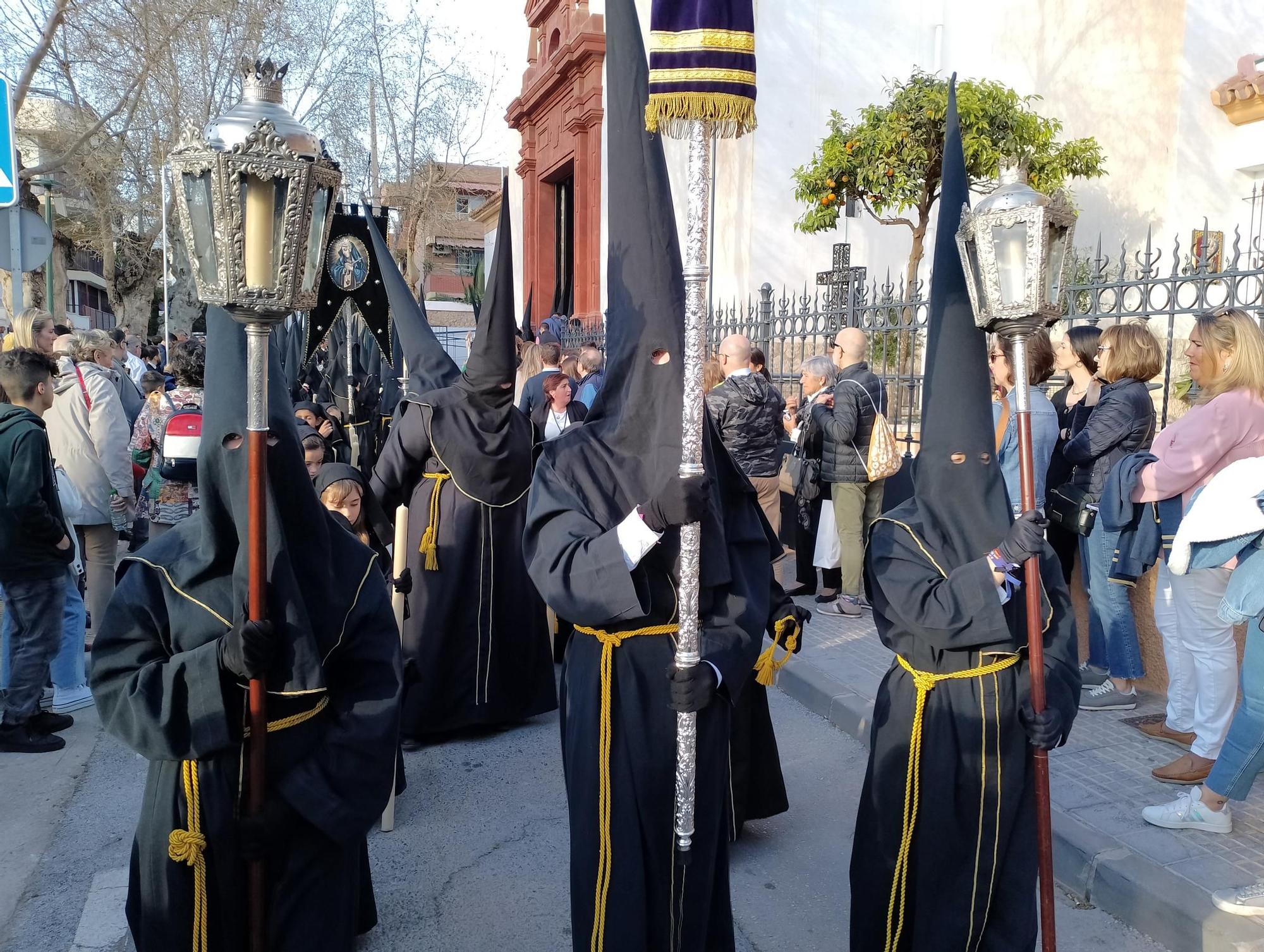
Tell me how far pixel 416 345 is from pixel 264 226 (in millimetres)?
3776

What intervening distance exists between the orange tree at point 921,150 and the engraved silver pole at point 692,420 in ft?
32.4

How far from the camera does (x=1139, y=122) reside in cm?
1634

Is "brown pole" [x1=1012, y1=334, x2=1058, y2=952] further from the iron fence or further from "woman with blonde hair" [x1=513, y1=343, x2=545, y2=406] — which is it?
"woman with blonde hair" [x1=513, y1=343, x2=545, y2=406]

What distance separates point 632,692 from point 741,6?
1.90 metres

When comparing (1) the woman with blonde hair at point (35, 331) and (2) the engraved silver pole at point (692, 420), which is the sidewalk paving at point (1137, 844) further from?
(1) the woman with blonde hair at point (35, 331)

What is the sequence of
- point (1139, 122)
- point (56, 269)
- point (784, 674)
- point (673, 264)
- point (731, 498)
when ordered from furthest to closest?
point (56, 269)
point (1139, 122)
point (784, 674)
point (731, 498)
point (673, 264)

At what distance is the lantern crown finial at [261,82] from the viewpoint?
2338 mm

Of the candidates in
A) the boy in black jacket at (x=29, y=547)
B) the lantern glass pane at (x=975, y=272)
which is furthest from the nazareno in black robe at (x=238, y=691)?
the boy in black jacket at (x=29, y=547)

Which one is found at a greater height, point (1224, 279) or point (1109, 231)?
point (1109, 231)

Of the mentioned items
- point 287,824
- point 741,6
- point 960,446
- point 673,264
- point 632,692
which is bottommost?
point 287,824

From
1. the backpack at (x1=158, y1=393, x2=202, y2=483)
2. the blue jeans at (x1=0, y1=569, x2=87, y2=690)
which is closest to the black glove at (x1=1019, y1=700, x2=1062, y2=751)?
the backpack at (x1=158, y1=393, x2=202, y2=483)

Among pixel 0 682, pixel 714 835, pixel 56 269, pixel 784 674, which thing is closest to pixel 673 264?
pixel 714 835

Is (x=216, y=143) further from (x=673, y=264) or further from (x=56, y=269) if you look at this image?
(x=56, y=269)

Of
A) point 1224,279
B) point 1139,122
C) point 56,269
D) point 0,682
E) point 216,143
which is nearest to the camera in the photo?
point 216,143
